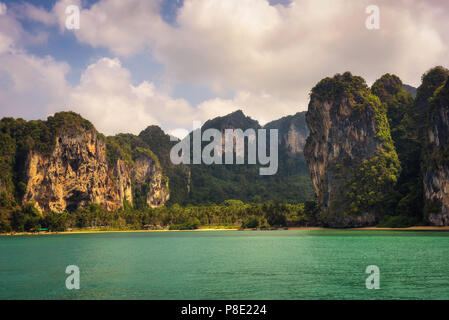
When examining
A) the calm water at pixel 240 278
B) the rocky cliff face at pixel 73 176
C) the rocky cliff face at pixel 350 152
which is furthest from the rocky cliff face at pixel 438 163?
the rocky cliff face at pixel 73 176

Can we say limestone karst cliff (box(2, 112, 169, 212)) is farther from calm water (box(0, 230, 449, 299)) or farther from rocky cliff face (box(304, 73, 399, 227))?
calm water (box(0, 230, 449, 299))

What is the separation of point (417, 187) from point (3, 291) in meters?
108

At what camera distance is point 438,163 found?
95.2 metres

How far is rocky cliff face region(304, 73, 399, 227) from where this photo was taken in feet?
395

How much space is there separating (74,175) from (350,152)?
10590 cm

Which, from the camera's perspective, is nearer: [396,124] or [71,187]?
[396,124]

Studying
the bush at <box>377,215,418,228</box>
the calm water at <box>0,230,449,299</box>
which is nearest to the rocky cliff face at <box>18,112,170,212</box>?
the calm water at <box>0,230,449,299</box>

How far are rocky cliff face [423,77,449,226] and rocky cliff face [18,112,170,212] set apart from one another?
125010mm

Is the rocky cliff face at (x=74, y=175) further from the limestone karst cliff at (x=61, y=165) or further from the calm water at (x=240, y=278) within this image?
the calm water at (x=240, y=278)

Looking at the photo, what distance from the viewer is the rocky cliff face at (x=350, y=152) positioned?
12025 centimetres

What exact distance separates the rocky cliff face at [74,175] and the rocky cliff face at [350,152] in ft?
301

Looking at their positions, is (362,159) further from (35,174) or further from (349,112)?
(35,174)
